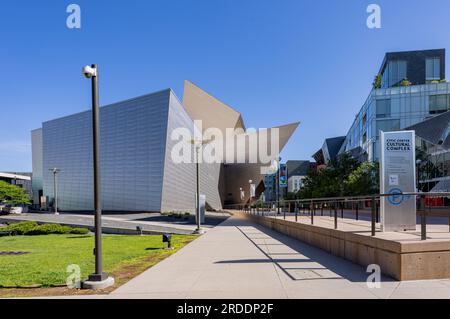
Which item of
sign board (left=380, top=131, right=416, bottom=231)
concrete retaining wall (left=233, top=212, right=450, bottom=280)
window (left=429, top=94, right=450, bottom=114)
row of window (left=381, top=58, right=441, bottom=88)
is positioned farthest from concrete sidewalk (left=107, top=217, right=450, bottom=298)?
row of window (left=381, top=58, right=441, bottom=88)

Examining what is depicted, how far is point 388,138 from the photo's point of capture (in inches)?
364

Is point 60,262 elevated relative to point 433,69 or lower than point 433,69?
lower

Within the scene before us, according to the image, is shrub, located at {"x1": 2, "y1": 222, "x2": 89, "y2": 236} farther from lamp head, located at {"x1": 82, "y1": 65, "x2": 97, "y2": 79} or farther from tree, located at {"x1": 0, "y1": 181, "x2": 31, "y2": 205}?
tree, located at {"x1": 0, "y1": 181, "x2": 31, "y2": 205}

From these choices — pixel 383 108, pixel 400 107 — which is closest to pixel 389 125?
pixel 383 108

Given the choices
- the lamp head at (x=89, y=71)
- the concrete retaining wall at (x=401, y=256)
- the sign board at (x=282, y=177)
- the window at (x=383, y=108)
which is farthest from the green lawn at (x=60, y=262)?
the window at (x=383, y=108)

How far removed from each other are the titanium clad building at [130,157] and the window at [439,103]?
112 ft

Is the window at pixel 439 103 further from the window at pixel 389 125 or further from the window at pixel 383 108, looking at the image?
the window at pixel 383 108

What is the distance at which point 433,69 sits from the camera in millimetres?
55688

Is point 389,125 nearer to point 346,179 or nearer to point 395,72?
point 395,72

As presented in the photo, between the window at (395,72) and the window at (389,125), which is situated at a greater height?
the window at (395,72)

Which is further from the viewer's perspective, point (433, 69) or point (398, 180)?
point (433, 69)

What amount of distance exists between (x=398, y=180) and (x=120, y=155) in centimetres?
4103

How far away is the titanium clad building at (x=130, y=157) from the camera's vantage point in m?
41.5
